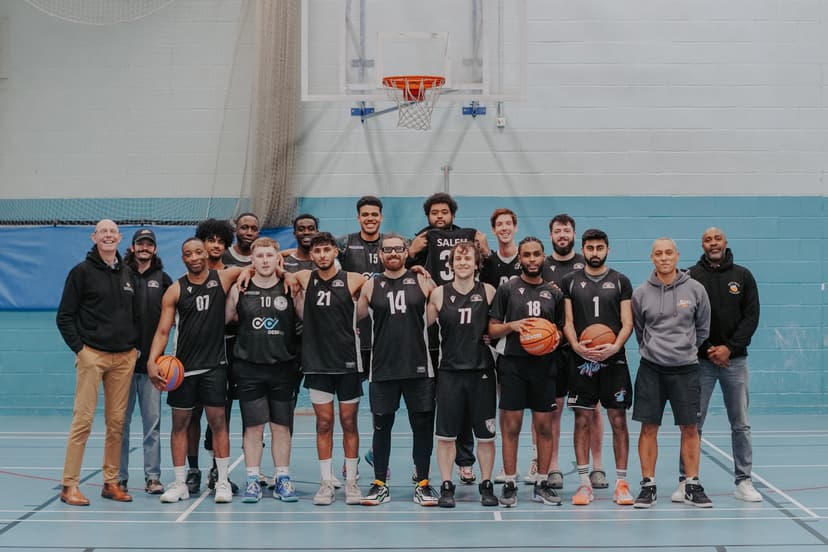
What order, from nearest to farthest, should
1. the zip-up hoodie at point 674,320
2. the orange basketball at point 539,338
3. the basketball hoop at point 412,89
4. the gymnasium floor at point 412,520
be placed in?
the gymnasium floor at point 412,520
the orange basketball at point 539,338
the zip-up hoodie at point 674,320
the basketball hoop at point 412,89

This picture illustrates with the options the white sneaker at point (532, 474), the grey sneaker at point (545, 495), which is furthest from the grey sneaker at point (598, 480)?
the grey sneaker at point (545, 495)

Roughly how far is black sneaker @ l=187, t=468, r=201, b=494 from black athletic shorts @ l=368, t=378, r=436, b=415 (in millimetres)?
1514

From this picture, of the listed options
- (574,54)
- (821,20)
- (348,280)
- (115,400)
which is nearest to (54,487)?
(115,400)

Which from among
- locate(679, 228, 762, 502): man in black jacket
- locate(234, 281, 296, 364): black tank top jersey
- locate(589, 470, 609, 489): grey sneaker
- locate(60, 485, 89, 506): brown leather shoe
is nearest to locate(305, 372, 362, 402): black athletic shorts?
locate(234, 281, 296, 364): black tank top jersey

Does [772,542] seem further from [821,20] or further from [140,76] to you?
[140,76]

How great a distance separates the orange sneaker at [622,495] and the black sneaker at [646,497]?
0.06 m

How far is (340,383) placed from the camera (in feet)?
24.1

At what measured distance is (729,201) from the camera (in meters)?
11.7

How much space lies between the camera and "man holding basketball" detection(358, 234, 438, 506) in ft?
23.7

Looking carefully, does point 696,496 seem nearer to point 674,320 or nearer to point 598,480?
point 598,480

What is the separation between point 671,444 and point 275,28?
626cm

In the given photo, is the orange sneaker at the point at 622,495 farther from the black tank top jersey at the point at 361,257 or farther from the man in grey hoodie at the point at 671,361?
the black tank top jersey at the point at 361,257

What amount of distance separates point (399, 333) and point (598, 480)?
2.02 m

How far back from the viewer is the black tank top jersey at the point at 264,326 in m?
7.33
